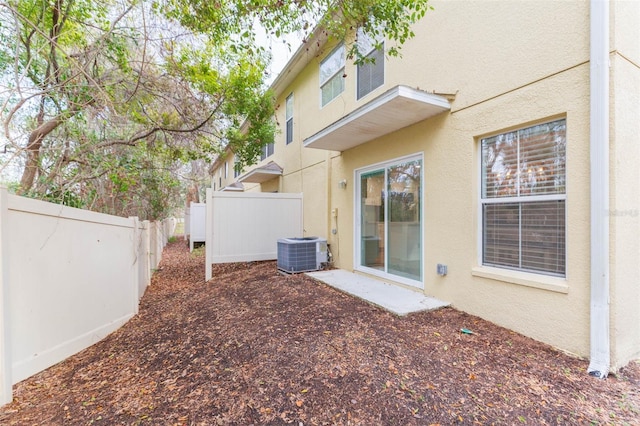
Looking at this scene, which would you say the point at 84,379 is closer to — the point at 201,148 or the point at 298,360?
the point at 298,360

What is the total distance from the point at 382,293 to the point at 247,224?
167 inches

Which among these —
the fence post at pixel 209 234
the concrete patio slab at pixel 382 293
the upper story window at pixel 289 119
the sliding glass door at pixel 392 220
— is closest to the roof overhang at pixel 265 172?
the upper story window at pixel 289 119

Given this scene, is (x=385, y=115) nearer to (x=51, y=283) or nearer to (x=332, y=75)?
(x=332, y=75)

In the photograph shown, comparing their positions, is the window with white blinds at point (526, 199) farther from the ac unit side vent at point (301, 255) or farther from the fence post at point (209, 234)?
the fence post at point (209, 234)

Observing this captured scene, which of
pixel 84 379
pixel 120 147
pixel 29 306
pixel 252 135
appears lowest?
pixel 84 379

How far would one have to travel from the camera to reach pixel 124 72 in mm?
5004

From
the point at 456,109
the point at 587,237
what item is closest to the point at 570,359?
the point at 587,237

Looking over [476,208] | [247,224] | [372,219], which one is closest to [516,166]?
[476,208]

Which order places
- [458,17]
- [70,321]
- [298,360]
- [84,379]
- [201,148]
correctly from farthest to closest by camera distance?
[201,148], [458,17], [70,321], [298,360], [84,379]

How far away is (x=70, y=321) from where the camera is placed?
3227 mm

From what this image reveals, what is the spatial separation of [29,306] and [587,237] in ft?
18.0

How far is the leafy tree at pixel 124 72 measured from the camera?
3.90m

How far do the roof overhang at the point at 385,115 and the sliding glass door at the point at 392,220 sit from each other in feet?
2.26

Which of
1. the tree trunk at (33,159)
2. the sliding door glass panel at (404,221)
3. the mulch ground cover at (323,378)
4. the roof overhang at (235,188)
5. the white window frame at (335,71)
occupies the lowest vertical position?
the mulch ground cover at (323,378)
